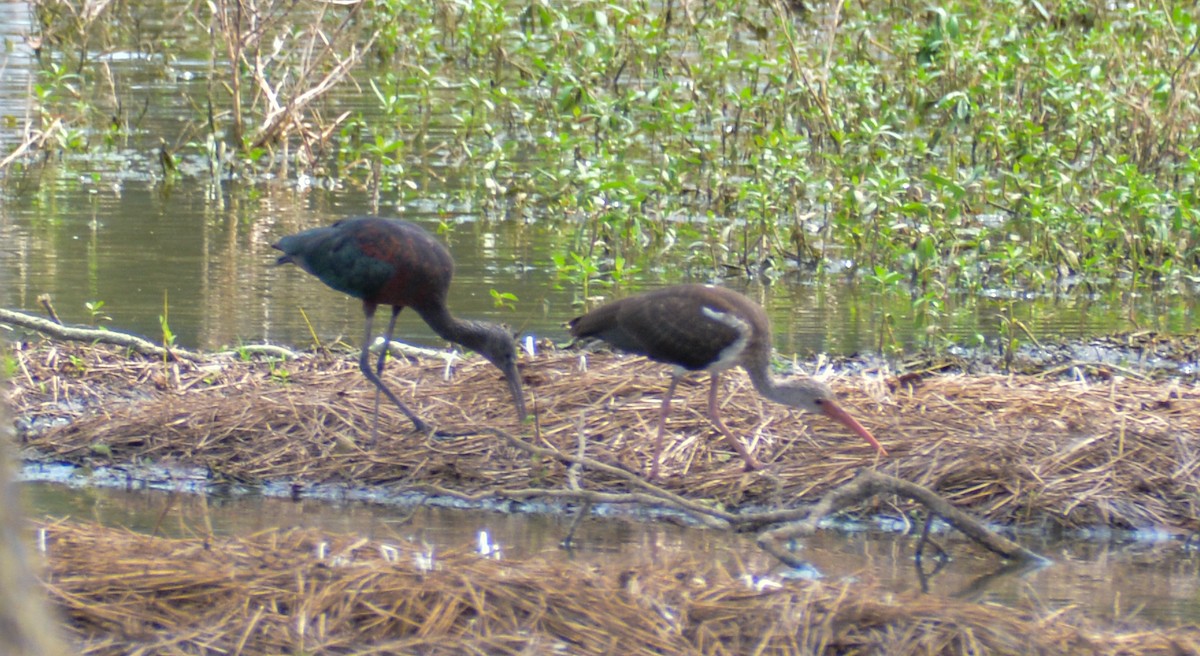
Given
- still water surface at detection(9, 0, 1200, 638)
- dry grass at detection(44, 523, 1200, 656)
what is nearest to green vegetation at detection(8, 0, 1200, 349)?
still water surface at detection(9, 0, 1200, 638)

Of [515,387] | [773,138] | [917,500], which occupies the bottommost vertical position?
[515,387]

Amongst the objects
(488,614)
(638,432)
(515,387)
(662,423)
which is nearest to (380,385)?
(515,387)

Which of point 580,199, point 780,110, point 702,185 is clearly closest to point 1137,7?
point 780,110

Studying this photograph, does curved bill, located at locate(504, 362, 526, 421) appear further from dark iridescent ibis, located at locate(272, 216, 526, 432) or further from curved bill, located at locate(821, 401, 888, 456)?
curved bill, located at locate(821, 401, 888, 456)

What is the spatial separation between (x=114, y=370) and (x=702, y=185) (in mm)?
5354

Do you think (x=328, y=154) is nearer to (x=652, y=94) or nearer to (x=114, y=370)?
(x=652, y=94)

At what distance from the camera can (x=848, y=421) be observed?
6.06m

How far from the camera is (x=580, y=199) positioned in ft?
33.0

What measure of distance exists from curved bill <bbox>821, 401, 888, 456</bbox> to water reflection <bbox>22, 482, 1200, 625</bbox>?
0.42 meters

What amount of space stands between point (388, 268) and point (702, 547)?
2113 millimetres

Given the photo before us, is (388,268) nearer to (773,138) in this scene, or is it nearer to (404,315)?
(404,315)

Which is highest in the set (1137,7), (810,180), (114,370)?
(1137,7)

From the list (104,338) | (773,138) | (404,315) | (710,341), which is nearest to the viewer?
(710,341)

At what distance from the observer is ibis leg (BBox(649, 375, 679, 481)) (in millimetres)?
6094
